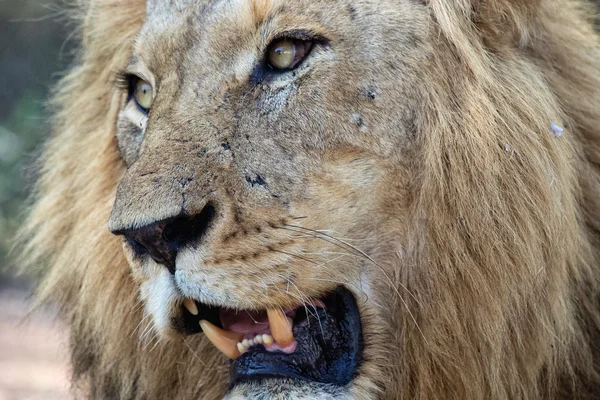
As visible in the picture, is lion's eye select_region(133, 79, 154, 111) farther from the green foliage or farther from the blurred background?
the green foliage

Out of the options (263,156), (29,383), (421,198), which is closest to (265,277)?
(263,156)

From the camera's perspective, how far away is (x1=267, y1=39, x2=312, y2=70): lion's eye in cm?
254

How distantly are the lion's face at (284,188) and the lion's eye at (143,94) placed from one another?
1.34 feet

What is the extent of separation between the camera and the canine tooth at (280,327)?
247 centimetres

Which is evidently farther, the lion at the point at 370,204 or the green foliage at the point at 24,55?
the green foliage at the point at 24,55

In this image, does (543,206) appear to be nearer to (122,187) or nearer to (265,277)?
(265,277)

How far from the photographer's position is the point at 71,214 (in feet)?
10.9

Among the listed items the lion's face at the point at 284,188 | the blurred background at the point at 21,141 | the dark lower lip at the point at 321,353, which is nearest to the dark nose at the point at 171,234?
the lion's face at the point at 284,188

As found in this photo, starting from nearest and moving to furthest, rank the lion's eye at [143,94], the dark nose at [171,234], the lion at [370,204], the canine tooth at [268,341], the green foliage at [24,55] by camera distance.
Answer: the dark nose at [171,234], the lion at [370,204], the canine tooth at [268,341], the lion's eye at [143,94], the green foliage at [24,55]

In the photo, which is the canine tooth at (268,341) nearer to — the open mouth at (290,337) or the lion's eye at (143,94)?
the open mouth at (290,337)

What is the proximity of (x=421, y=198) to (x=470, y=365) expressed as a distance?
19.8 inches

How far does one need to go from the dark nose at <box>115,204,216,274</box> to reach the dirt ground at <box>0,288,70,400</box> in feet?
4.92

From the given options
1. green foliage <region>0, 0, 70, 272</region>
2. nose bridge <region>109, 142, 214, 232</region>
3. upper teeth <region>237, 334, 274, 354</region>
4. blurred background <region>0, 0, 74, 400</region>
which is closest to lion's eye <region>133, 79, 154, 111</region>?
nose bridge <region>109, 142, 214, 232</region>

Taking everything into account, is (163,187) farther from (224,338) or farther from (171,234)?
(224,338)
